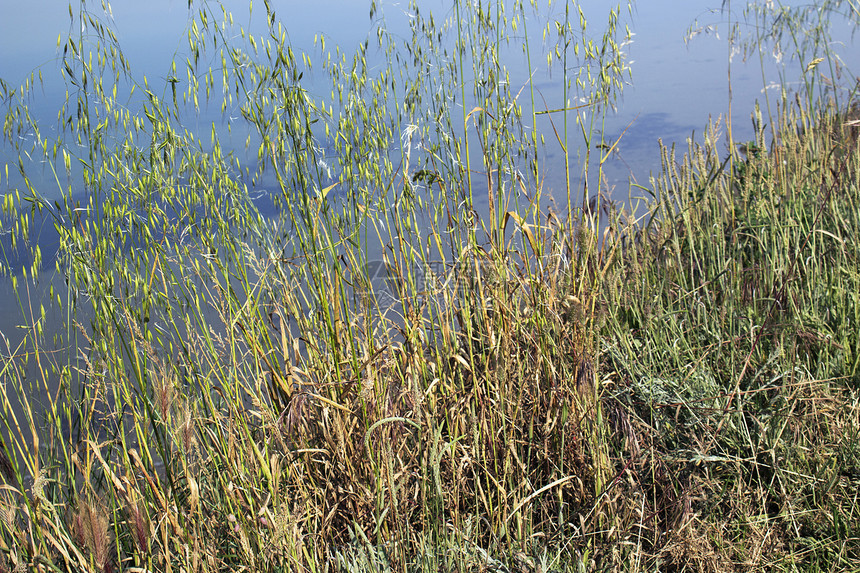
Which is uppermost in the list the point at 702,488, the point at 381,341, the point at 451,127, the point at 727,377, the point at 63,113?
the point at 63,113

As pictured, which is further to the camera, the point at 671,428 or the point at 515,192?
the point at 515,192

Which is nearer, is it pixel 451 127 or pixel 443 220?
pixel 451 127

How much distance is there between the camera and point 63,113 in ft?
5.74

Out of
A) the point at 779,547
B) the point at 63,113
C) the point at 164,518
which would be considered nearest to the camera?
the point at 164,518

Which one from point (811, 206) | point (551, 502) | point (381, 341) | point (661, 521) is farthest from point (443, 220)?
point (811, 206)

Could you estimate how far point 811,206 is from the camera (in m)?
2.28

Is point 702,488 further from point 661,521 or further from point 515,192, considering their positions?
point 515,192

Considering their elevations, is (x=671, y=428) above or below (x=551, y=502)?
above

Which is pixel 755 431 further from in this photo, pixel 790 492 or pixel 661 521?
pixel 661 521

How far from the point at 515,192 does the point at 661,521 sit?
913mm

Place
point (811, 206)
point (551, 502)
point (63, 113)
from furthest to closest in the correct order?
point (811, 206) < point (63, 113) < point (551, 502)

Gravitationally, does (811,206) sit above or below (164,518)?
above

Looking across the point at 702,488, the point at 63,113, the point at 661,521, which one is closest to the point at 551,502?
the point at 661,521

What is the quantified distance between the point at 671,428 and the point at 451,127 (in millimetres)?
953
